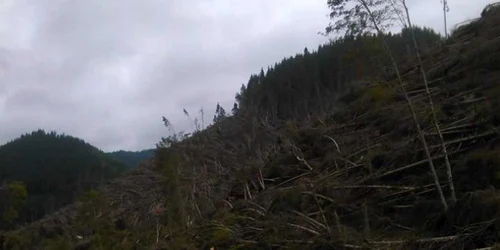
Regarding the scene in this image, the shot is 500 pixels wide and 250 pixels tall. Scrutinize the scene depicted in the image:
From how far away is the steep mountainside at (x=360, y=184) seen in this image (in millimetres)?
9336

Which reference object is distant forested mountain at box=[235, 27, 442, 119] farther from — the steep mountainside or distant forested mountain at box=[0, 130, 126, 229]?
the steep mountainside

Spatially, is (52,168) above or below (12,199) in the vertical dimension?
above

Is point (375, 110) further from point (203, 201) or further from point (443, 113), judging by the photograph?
point (203, 201)

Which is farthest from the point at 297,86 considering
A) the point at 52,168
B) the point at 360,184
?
the point at 360,184

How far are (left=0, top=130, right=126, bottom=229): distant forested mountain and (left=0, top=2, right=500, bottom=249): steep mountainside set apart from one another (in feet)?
86.2

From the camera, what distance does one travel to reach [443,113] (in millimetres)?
12266

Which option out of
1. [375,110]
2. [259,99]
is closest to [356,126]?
[375,110]

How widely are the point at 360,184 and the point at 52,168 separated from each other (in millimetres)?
48766

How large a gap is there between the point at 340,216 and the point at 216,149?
14502 millimetres

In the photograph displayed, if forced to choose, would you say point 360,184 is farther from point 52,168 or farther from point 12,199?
point 52,168

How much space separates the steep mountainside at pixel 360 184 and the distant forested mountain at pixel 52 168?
26.3 meters

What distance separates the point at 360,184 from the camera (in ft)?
38.0

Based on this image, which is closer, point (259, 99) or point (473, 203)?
point (473, 203)

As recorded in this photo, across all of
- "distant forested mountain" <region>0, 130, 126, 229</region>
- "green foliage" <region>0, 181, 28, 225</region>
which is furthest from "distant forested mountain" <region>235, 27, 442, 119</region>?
"green foliage" <region>0, 181, 28, 225</region>
